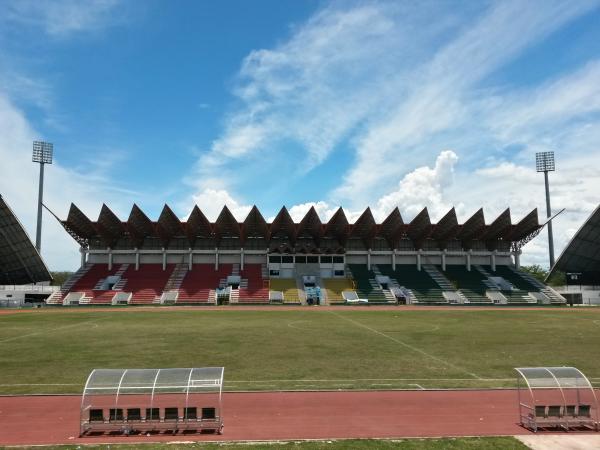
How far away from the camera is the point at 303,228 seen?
84500 millimetres

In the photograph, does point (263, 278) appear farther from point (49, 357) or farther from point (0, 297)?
point (49, 357)

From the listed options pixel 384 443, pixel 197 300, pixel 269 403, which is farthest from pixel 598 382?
pixel 197 300

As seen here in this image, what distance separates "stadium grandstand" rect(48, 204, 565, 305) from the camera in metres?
76.5

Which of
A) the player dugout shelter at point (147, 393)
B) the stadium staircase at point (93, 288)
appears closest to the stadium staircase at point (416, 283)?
the stadium staircase at point (93, 288)

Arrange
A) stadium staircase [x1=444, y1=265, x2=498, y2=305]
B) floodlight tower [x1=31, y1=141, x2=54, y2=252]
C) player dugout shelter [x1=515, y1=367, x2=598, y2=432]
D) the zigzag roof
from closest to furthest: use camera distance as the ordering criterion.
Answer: player dugout shelter [x1=515, y1=367, x2=598, y2=432]
stadium staircase [x1=444, y1=265, x2=498, y2=305]
the zigzag roof
floodlight tower [x1=31, y1=141, x2=54, y2=252]

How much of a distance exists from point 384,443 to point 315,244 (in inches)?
3022

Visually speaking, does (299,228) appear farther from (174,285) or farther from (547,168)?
(547,168)

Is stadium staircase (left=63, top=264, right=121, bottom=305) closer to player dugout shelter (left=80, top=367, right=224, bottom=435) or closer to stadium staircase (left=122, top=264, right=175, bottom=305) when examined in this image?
stadium staircase (left=122, top=264, right=175, bottom=305)

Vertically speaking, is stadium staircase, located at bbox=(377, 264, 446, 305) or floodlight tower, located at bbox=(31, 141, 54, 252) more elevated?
floodlight tower, located at bbox=(31, 141, 54, 252)

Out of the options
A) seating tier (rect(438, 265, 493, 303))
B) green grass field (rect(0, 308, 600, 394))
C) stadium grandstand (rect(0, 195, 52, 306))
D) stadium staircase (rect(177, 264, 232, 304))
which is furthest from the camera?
seating tier (rect(438, 265, 493, 303))

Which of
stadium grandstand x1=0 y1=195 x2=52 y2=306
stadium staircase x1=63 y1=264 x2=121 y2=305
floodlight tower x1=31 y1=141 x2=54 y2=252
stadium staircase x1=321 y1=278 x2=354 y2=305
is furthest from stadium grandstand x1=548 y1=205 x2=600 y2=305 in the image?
floodlight tower x1=31 y1=141 x2=54 y2=252

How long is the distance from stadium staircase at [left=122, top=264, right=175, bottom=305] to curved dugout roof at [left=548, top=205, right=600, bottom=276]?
7623cm

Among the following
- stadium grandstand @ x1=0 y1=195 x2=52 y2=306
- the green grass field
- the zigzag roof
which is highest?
the zigzag roof

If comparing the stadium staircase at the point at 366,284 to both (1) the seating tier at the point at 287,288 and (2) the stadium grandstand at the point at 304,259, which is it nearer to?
(2) the stadium grandstand at the point at 304,259
